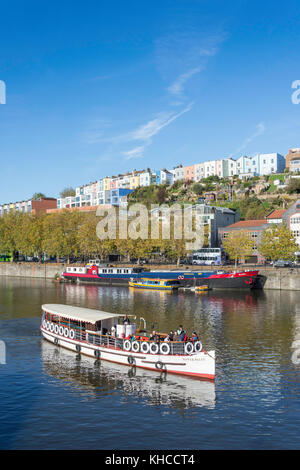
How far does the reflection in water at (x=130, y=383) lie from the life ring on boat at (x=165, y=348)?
1749mm

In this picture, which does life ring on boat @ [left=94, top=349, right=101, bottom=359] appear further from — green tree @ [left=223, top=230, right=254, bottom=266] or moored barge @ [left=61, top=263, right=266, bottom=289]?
green tree @ [left=223, top=230, right=254, bottom=266]

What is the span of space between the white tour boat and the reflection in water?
2.25ft

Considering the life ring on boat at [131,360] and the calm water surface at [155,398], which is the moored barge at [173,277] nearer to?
the calm water surface at [155,398]

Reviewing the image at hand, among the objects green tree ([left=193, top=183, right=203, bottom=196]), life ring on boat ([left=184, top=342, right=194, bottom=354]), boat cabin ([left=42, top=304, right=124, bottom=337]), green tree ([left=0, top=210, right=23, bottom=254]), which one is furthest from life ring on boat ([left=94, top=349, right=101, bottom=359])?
green tree ([left=193, top=183, right=203, bottom=196])

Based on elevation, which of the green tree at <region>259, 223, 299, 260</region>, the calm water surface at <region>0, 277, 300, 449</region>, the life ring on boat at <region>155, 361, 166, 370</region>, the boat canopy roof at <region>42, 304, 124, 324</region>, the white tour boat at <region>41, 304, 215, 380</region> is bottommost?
the calm water surface at <region>0, 277, 300, 449</region>

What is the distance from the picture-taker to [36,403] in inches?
1037

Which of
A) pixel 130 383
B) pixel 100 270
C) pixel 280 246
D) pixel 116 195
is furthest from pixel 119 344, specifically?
pixel 116 195

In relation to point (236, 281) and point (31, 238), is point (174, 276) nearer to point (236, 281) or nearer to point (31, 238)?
point (236, 281)

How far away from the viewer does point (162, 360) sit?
3228 centimetres

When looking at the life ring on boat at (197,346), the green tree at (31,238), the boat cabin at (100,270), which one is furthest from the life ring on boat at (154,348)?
the green tree at (31,238)

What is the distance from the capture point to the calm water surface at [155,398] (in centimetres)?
2183

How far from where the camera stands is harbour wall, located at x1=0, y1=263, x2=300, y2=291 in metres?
82.0

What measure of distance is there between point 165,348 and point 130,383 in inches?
151
